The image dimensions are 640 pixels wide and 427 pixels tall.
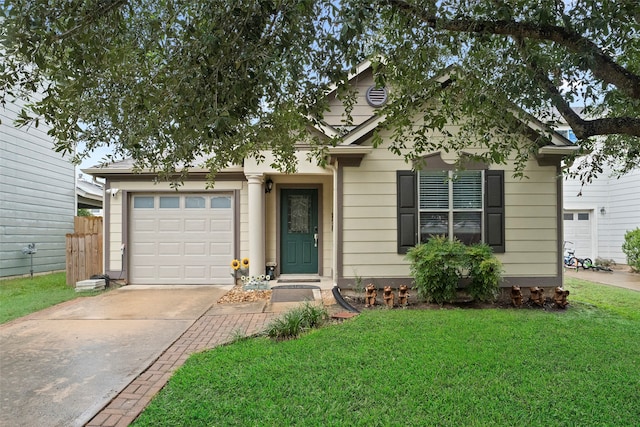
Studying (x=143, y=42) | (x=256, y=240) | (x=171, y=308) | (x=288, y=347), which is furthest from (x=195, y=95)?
(x=256, y=240)

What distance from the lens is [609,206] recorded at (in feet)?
46.8

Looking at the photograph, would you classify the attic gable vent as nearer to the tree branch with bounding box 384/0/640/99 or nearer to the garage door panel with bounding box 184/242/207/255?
the garage door panel with bounding box 184/242/207/255

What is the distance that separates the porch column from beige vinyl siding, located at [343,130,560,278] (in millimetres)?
2432

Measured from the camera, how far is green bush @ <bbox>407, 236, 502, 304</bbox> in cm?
637

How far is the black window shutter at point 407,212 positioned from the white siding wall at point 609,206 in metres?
9.86

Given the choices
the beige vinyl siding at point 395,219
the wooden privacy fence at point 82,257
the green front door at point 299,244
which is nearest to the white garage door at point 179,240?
the wooden privacy fence at point 82,257

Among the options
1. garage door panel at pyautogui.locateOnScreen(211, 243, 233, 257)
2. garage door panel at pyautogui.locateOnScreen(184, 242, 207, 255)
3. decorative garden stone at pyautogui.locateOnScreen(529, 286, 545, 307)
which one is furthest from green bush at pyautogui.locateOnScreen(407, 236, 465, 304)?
garage door panel at pyautogui.locateOnScreen(184, 242, 207, 255)

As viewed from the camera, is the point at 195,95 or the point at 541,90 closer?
the point at 195,95

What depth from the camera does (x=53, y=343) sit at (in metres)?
4.79

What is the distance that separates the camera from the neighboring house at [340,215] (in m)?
7.17

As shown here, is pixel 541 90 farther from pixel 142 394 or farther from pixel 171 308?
pixel 171 308

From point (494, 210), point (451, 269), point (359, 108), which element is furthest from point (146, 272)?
point (494, 210)

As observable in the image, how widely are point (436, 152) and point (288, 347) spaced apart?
468cm

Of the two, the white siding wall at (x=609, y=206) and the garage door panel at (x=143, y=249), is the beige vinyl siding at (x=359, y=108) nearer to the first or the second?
the garage door panel at (x=143, y=249)
